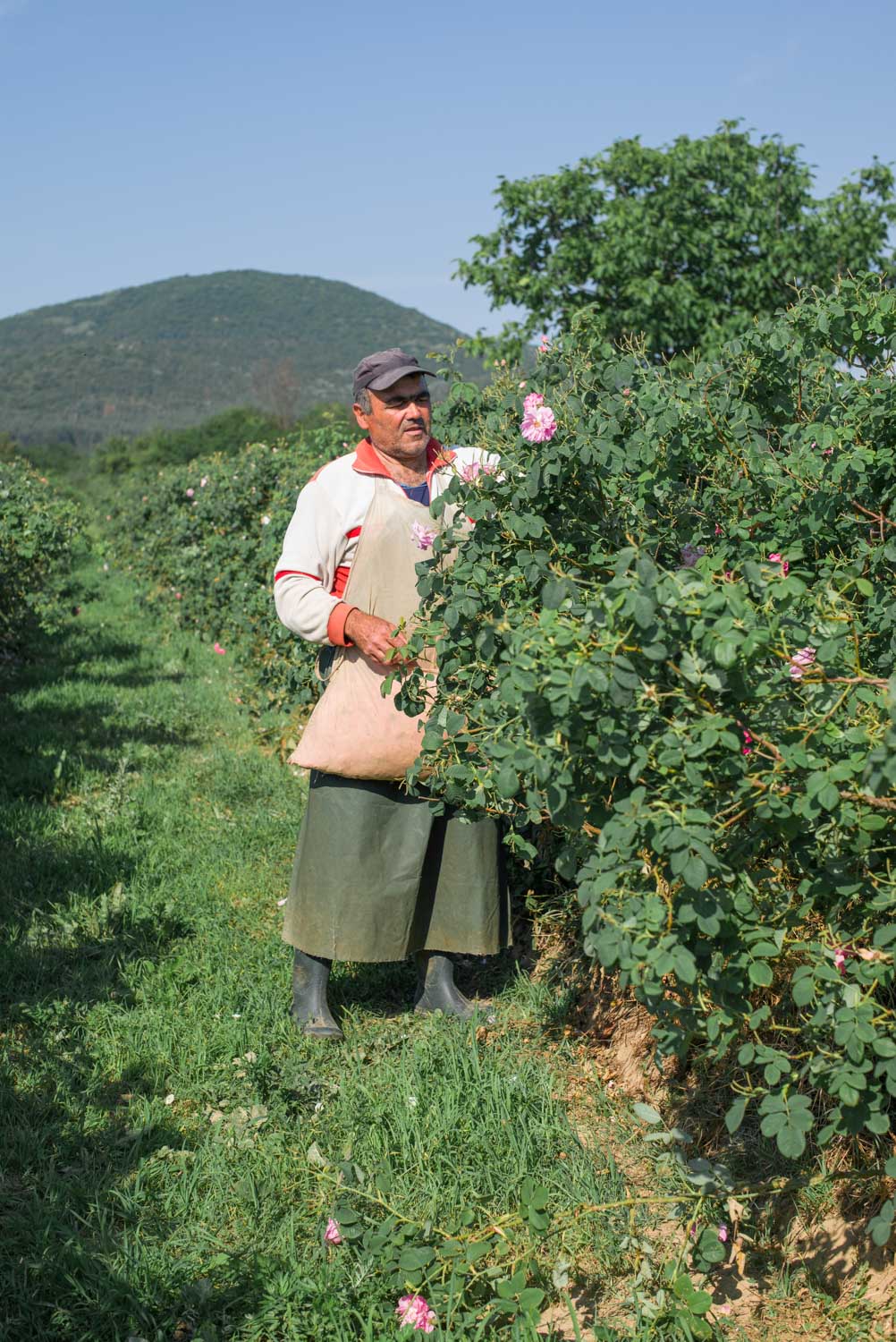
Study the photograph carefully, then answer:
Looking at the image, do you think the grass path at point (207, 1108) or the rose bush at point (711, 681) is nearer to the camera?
the rose bush at point (711, 681)

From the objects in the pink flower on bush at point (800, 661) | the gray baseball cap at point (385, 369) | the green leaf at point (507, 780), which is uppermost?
the gray baseball cap at point (385, 369)

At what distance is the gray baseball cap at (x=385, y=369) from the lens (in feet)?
10.7

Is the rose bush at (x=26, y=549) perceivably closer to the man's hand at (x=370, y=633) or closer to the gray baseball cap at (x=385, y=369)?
the gray baseball cap at (x=385, y=369)

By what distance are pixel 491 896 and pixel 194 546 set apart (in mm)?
8786

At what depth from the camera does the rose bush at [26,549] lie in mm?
7852

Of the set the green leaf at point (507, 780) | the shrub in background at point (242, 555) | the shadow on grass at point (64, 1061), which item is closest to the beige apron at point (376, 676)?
the shadow on grass at point (64, 1061)

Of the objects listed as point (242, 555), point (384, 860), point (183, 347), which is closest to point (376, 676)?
point (384, 860)

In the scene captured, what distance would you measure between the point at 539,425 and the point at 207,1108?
6.39ft

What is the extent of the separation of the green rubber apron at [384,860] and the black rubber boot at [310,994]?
74mm

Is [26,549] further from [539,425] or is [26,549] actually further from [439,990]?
[539,425]

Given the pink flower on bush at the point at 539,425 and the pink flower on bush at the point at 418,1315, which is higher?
the pink flower on bush at the point at 539,425

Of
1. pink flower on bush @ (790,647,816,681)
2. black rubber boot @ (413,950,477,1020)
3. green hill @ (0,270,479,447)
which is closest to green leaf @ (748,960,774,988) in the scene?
pink flower on bush @ (790,647,816,681)

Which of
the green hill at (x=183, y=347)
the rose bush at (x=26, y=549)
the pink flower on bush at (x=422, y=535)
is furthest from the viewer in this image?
the green hill at (x=183, y=347)

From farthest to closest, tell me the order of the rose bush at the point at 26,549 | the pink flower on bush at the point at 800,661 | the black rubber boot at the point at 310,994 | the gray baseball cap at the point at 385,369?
Result: the rose bush at the point at 26,549
the black rubber boot at the point at 310,994
the gray baseball cap at the point at 385,369
the pink flower on bush at the point at 800,661
